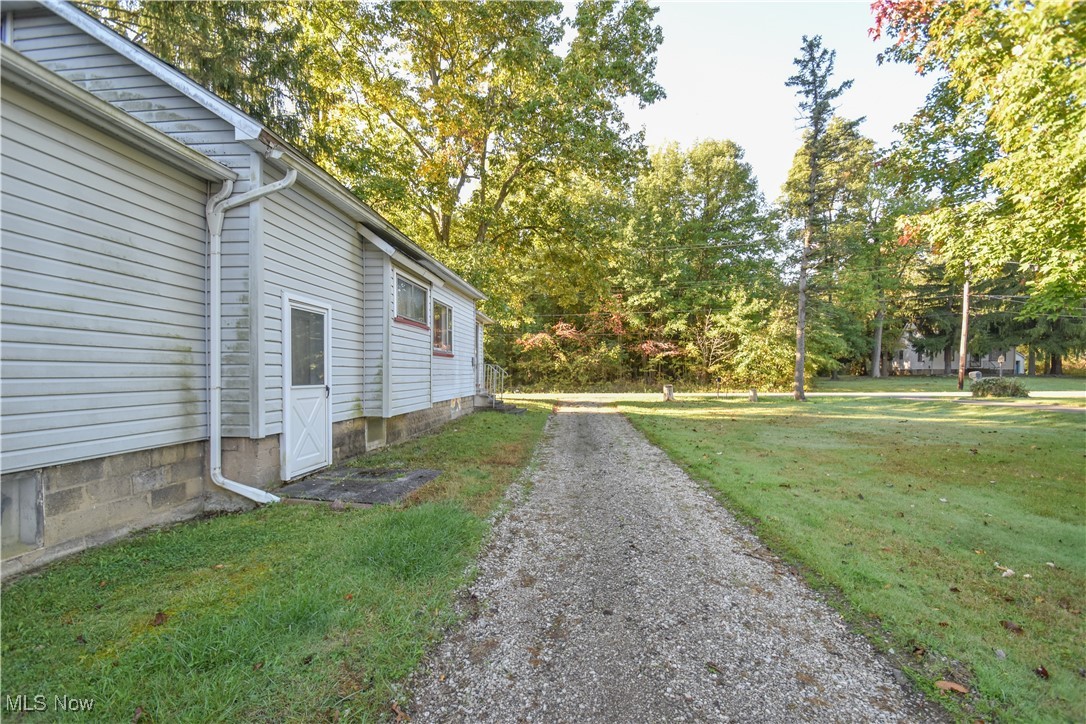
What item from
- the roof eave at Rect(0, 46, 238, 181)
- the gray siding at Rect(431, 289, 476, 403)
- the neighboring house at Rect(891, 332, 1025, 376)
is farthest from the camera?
the neighboring house at Rect(891, 332, 1025, 376)

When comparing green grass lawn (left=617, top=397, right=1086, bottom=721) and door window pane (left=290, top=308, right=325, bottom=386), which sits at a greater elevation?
door window pane (left=290, top=308, right=325, bottom=386)

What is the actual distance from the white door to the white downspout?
614 millimetres

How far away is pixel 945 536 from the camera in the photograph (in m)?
4.06

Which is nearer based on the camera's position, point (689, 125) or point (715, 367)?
point (715, 367)

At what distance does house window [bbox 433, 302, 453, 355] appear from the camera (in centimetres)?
1012

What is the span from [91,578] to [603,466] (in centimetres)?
568

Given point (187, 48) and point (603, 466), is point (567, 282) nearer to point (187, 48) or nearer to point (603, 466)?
point (603, 466)

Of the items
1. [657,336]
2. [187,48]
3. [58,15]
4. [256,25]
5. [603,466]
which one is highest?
[256,25]

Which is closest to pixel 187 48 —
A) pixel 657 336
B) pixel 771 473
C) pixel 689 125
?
pixel 771 473

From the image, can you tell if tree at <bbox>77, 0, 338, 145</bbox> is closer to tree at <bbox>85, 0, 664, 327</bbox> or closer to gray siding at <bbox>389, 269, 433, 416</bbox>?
tree at <bbox>85, 0, 664, 327</bbox>

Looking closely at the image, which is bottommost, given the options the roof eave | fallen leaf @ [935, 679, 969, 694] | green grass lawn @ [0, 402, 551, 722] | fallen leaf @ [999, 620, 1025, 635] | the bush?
fallen leaf @ [999, 620, 1025, 635]

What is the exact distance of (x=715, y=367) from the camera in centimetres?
2461

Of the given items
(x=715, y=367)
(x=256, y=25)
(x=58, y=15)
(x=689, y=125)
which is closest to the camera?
(x=58, y=15)

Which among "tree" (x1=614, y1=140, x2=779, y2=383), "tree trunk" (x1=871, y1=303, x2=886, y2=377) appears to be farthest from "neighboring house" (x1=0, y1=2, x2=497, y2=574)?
"tree trunk" (x1=871, y1=303, x2=886, y2=377)
